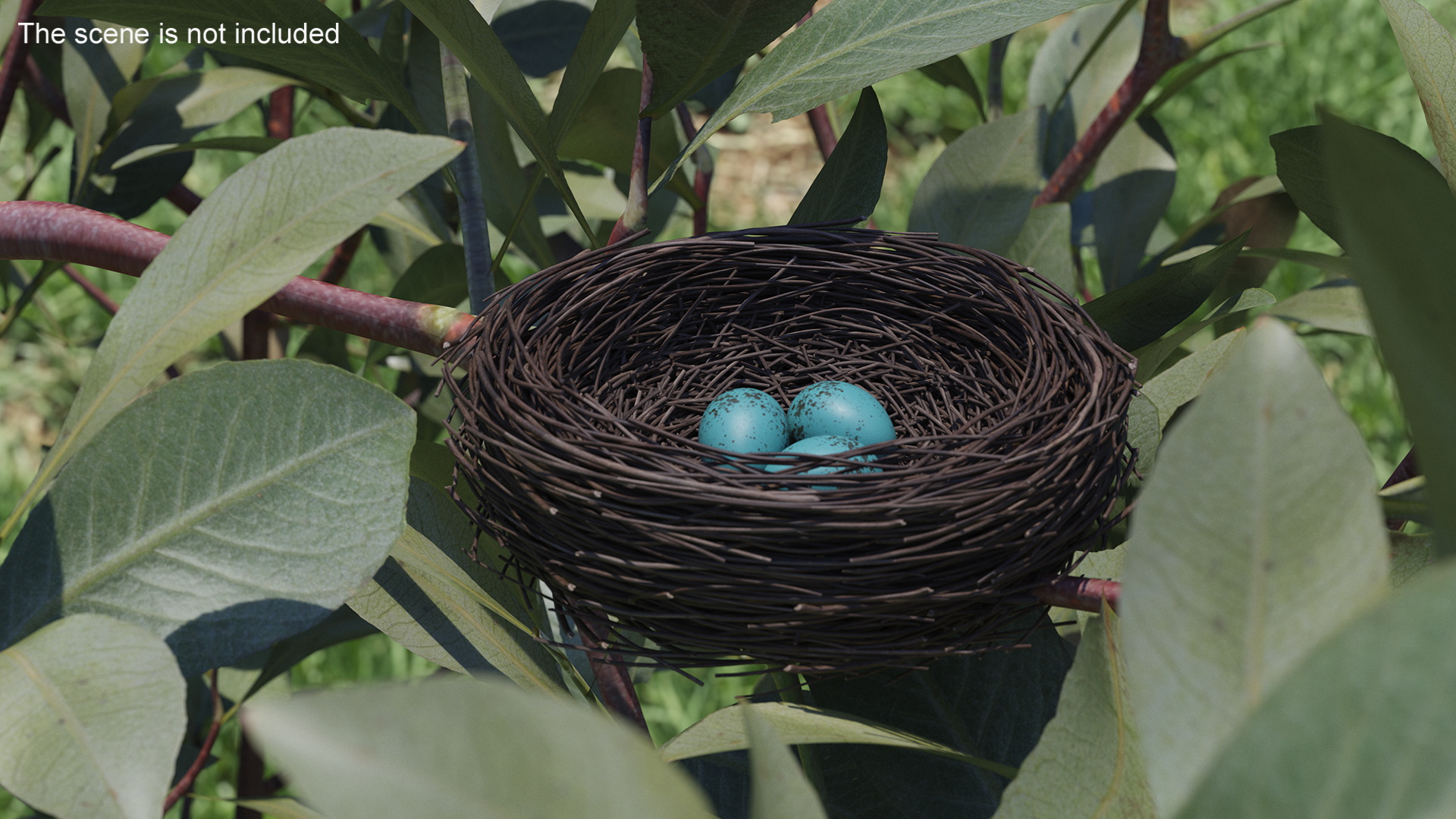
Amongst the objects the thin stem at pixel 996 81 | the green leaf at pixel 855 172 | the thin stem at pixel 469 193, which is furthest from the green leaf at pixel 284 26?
the thin stem at pixel 996 81

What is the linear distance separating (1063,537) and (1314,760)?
0.28 meters

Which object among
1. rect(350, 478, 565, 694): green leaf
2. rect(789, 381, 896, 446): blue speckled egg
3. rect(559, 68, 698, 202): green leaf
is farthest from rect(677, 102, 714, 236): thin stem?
rect(350, 478, 565, 694): green leaf

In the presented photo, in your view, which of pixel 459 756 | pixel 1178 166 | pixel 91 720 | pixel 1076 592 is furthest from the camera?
pixel 1178 166

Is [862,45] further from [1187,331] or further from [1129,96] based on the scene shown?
[1129,96]

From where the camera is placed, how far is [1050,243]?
2.51ft

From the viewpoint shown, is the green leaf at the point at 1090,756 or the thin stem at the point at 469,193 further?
the thin stem at the point at 469,193

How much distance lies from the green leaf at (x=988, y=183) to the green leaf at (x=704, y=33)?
0.71 ft

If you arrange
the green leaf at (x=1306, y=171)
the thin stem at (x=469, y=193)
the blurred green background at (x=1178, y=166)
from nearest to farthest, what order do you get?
the green leaf at (x=1306, y=171) < the thin stem at (x=469, y=193) < the blurred green background at (x=1178, y=166)

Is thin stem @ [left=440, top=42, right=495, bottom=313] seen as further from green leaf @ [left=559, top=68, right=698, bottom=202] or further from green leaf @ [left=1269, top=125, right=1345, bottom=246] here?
green leaf @ [left=1269, top=125, right=1345, bottom=246]

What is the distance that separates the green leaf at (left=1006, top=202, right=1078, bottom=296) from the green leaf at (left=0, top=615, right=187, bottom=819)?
0.62 meters

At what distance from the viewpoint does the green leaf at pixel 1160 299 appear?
574mm

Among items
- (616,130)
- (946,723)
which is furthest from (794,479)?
(616,130)

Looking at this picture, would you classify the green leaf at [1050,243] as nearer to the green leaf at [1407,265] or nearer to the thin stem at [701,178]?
the thin stem at [701,178]

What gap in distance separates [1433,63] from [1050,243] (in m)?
0.31
